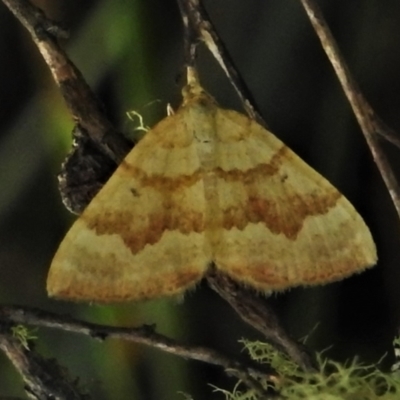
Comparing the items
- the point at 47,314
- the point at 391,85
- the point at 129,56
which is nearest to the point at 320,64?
the point at 391,85

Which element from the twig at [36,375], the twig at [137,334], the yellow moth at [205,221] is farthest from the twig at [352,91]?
the twig at [36,375]

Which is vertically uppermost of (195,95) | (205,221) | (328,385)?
(195,95)

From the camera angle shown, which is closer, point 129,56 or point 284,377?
point 284,377

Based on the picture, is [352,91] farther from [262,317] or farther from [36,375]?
[36,375]

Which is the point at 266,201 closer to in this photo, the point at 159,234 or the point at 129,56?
the point at 159,234

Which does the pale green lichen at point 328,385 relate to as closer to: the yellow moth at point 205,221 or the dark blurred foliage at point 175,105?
the yellow moth at point 205,221

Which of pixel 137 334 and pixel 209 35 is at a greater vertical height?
pixel 209 35

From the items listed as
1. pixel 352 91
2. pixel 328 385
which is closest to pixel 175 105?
pixel 352 91
